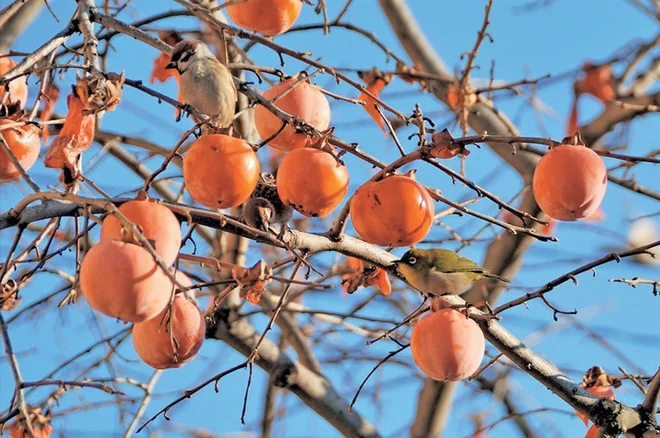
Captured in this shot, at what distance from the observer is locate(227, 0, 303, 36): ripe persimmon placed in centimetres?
241

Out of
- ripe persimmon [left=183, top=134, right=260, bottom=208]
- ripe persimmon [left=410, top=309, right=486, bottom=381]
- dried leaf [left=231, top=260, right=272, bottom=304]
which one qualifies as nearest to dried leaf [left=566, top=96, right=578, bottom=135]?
ripe persimmon [left=410, top=309, right=486, bottom=381]

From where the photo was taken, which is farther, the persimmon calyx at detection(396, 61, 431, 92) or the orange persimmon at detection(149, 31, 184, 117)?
the persimmon calyx at detection(396, 61, 431, 92)

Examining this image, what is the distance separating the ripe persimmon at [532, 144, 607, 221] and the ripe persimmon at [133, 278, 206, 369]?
0.88m

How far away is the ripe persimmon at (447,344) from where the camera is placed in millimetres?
1991

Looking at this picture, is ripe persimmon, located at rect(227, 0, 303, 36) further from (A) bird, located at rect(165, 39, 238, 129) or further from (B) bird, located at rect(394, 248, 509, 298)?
(B) bird, located at rect(394, 248, 509, 298)

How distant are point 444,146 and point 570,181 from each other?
1.12 feet

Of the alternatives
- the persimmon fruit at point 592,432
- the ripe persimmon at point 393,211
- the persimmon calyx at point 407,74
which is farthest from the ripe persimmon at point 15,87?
the persimmon fruit at point 592,432

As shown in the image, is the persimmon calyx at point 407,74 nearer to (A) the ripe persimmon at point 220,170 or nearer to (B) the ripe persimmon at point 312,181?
(B) the ripe persimmon at point 312,181

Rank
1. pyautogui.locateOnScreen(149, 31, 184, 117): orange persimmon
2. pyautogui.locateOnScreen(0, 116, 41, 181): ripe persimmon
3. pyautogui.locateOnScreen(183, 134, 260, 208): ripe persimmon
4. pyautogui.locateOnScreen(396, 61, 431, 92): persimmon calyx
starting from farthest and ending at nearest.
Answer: pyautogui.locateOnScreen(396, 61, 431, 92): persimmon calyx, pyautogui.locateOnScreen(149, 31, 184, 117): orange persimmon, pyautogui.locateOnScreen(0, 116, 41, 181): ripe persimmon, pyautogui.locateOnScreen(183, 134, 260, 208): ripe persimmon

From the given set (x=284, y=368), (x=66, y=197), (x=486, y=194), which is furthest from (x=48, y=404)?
(x=486, y=194)

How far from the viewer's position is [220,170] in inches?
70.1

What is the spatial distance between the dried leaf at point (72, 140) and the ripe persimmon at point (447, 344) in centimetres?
90

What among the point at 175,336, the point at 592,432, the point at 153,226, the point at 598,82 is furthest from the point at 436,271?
the point at 598,82

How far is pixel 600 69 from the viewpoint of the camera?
3.99 metres
